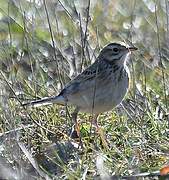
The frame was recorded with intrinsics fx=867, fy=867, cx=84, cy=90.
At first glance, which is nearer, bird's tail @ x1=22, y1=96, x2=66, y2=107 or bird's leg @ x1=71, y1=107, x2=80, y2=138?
bird's leg @ x1=71, y1=107, x2=80, y2=138

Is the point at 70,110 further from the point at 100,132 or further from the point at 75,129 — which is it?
the point at 100,132

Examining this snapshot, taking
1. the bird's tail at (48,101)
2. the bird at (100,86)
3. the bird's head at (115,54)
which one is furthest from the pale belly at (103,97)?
the bird's head at (115,54)

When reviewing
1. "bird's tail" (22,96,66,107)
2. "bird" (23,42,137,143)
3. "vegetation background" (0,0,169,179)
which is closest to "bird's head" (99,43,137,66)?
"bird" (23,42,137,143)

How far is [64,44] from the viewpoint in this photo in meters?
10.2

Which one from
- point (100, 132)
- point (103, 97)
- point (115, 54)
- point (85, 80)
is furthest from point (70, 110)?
point (100, 132)

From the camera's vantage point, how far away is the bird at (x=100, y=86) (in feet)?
26.8

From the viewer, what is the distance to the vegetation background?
6.92 m

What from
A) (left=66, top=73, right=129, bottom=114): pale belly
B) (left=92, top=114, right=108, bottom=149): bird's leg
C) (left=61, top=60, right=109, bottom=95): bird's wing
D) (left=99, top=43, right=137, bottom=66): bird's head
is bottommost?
(left=92, top=114, right=108, bottom=149): bird's leg

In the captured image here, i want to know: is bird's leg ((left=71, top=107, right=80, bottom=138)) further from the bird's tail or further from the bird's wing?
the bird's wing

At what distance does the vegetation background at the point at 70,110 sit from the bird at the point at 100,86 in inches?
4.8

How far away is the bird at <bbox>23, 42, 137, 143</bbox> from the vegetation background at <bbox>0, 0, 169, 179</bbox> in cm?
12

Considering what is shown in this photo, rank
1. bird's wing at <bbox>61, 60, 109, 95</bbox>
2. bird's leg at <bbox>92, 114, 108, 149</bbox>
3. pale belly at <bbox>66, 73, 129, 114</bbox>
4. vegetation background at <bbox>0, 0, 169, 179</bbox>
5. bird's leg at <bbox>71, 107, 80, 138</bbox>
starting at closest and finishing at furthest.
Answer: vegetation background at <bbox>0, 0, 169, 179</bbox> < bird's leg at <bbox>92, 114, 108, 149</bbox> < bird's leg at <bbox>71, 107, 80, 138</bbox> < pale belly at <bbox>66, 73, 129, 114</bbox> < bird's wing at <bbox>61, 60, 109, 95</bbox>

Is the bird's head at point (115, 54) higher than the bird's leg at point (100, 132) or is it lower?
higher

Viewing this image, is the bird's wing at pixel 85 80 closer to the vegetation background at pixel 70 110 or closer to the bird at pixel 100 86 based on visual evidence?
the bird at pixel 100 86
